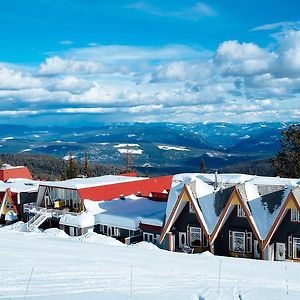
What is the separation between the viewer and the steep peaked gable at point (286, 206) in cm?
2800

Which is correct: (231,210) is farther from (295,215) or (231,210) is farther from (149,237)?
(149,237)

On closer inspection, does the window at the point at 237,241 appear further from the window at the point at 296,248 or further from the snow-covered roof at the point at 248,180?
the snow-covered roof at the point at 248,180

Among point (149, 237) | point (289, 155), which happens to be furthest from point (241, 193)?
point (289, 155)

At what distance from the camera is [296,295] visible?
41.7ft

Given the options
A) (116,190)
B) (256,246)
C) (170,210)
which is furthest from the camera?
(116,190)

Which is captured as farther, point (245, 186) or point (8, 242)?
point (245, 186)

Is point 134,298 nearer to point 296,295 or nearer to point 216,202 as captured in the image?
point 296,295

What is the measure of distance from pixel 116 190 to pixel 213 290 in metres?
30.9

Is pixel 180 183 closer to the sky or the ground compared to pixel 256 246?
closer to the sky

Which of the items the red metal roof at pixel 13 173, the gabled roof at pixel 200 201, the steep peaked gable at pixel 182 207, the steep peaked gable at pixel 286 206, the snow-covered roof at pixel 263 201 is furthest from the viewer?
the red metal roof at pixel 13 173

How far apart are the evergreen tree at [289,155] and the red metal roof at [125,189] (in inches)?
499

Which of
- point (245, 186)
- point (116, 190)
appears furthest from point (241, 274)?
point (116, 190)

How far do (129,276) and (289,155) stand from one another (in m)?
41.4

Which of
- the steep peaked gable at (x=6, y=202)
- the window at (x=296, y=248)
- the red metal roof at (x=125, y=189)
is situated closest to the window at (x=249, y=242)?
the window at (x=296, y=248)
